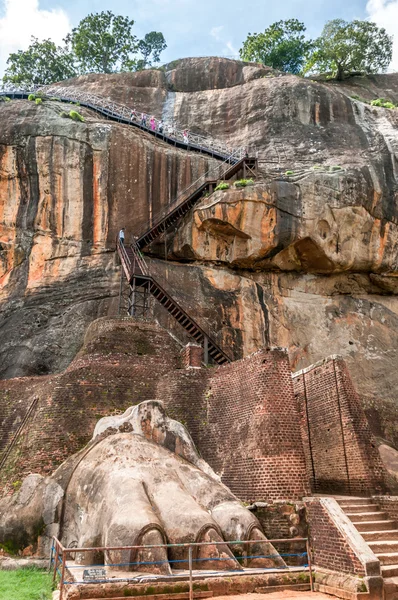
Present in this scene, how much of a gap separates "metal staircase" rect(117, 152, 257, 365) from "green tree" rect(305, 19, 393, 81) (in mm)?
18912

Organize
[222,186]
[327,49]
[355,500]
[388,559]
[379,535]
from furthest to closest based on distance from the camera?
[327,49], [222,186], [355,500], [379,535], [388,559]

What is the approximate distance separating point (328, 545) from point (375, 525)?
1.58m

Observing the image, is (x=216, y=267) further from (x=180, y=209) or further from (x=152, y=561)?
(x=152, y=561)

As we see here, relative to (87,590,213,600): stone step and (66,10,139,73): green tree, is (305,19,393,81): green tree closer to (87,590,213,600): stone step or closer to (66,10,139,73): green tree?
(66,10,139,73): green tree

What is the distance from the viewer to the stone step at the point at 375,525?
35.3ft

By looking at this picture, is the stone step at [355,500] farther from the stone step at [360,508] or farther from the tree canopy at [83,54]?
the tree canopy at [83,54]

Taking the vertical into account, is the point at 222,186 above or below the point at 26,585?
above

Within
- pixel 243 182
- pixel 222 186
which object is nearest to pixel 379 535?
pixel 243 182

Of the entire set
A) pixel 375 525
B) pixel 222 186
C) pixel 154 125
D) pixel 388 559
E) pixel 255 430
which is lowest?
pixel 388 559

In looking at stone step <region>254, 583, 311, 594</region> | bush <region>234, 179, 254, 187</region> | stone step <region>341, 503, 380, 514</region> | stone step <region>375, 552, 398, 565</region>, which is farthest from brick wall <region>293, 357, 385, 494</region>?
bush <region>234, 179, 254, 187</region>

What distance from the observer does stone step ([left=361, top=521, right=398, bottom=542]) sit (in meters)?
10.4

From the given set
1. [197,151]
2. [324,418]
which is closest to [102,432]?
[324,418]

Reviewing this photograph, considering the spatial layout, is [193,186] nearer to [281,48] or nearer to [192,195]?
[192,195]

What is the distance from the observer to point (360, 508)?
11.6m
